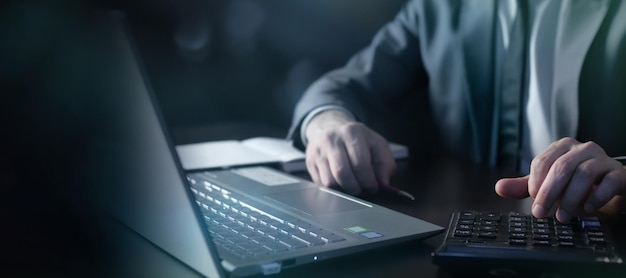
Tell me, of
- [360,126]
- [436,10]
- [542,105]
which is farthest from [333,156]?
[436,10]

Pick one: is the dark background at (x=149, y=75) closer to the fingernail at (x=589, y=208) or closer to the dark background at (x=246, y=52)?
the dark background at (x=246, y=52)

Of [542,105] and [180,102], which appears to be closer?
[542,105]

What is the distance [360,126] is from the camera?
3.16 feet

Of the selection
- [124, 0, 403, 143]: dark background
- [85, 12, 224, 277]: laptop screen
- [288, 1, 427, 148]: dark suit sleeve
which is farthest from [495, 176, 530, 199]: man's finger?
[124, 0, 403, 143]: dark background

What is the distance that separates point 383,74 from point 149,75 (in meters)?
0.57

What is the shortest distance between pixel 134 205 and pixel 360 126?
42 cm

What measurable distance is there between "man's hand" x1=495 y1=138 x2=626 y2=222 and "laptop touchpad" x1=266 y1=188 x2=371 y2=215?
0.55 ft

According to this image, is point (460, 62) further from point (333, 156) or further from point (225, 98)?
point (225, 98)

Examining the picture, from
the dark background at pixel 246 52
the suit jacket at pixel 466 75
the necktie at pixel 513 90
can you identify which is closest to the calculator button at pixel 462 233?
the suit jacket at pixel 466 75

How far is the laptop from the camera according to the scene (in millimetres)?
528

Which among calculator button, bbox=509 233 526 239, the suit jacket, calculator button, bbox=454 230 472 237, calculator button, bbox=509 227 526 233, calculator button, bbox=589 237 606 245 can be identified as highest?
the suit jacket

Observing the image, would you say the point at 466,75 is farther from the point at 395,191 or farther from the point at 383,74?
the point at 395,191

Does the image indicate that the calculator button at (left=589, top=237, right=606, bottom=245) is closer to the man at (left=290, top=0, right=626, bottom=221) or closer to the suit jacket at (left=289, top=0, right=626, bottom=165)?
the man at (left=290, top=0, right=626, bottom=221)

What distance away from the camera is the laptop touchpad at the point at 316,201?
75 cm
